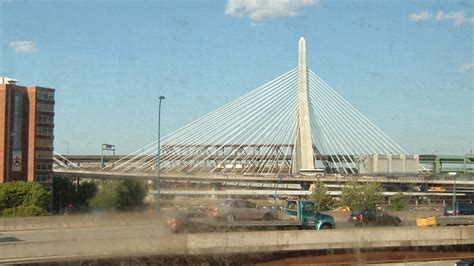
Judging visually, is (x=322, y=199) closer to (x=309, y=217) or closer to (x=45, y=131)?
(x=309, y=217)

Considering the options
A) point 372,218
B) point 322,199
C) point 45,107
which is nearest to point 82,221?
point 372,218

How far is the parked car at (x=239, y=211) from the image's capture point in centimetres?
1252

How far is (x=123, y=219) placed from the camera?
1266 cm

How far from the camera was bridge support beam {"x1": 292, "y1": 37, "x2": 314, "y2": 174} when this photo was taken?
3603 cm

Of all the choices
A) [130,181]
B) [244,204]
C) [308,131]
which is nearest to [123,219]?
[130,181]

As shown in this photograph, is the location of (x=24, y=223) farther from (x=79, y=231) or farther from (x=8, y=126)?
(x=8, y=126)

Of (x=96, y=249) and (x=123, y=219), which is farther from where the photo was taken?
(x=123, y=219)

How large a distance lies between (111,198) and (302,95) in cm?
2365

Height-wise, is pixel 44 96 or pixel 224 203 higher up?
pixel 44 96

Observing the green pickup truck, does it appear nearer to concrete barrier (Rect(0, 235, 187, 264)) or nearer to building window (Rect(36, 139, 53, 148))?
concrete barrier (Rect(0, 235, 187, 264))

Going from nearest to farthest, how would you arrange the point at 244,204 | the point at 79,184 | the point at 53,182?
the point at 244,204, the point at 79,184, the point at 53,182

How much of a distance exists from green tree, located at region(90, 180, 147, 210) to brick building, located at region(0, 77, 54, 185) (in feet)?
45.3

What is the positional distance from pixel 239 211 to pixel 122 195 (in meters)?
2.91

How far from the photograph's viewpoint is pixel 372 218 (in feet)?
49.9
